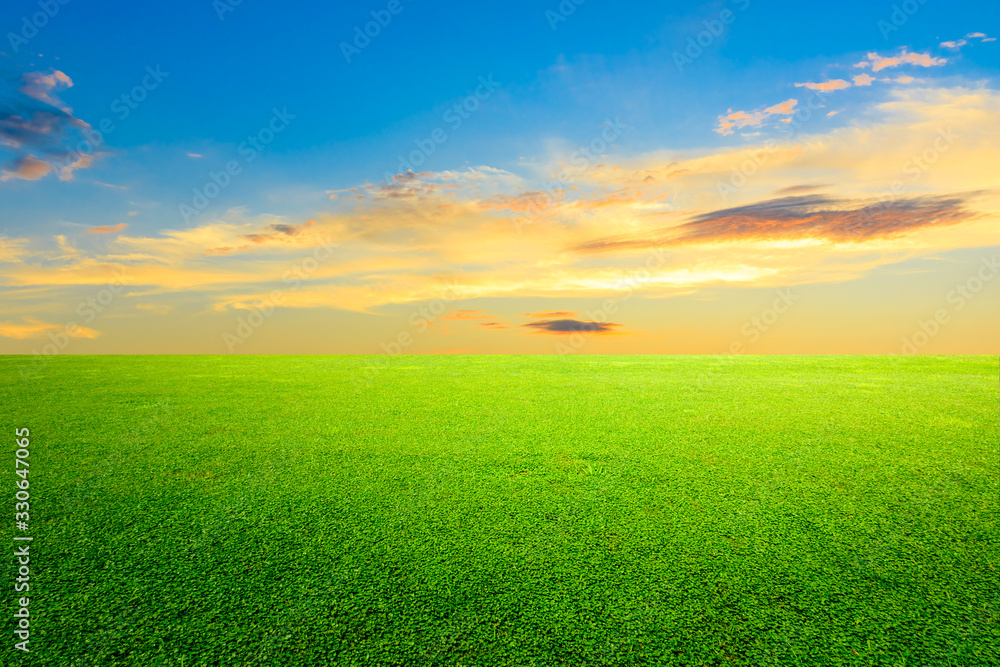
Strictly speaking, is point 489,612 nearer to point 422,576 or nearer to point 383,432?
point 422,576

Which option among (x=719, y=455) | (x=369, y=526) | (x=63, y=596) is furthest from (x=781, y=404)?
(x=63, y=596)

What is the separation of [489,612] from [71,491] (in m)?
2.91

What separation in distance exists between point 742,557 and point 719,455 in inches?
63.9

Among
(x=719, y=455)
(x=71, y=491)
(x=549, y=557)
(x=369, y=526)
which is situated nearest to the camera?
(x=549, y=557)

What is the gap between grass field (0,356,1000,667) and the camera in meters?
1.84

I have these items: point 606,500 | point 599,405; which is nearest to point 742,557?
point 606,500

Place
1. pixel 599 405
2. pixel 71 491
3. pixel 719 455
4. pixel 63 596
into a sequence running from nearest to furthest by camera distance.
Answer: pixel 63 596 < pixel 71 491 < pixel 719 455 < pixel 599 405

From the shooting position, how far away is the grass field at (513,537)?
184 cm

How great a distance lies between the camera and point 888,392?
6.82 metres

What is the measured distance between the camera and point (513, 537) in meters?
2.52

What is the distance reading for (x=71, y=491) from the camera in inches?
128

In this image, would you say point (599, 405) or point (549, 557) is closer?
point (549, 557)

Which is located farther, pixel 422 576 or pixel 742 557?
pixel 742 557

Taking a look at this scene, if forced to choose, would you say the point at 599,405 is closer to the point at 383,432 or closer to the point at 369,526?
the point at 383,432
